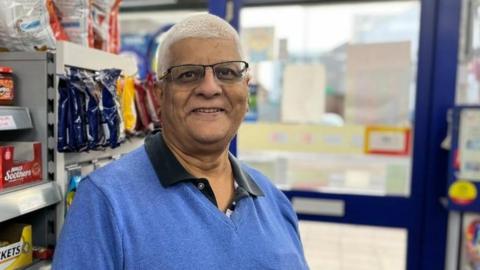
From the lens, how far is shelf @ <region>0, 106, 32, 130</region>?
1169 mm

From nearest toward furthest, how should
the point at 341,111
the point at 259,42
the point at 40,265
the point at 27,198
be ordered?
the point at 27,198 < the point at 40,265 < the point at 341,111 < the point at 259,42

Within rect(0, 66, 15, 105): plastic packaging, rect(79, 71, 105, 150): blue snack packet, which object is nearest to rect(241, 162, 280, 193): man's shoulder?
rect(79, 71, 105, 150): blue snack packet

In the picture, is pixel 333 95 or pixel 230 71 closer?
pixel 230 71

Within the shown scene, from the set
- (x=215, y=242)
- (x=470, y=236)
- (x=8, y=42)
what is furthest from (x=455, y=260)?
(x=8, y=42)

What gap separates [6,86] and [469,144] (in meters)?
1.97

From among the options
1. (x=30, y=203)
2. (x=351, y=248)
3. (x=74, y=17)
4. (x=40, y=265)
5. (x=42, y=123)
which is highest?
(x=74, y=17)

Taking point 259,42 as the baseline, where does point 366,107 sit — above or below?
below

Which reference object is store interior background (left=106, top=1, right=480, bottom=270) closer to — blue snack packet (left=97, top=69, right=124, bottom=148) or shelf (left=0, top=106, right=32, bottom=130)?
blue snack packet (left=97, top=69, right=124, bottom=148)

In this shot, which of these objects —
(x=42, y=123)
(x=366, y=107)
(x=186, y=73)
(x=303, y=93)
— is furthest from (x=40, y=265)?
(x=366, y=107)

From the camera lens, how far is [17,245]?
125cm

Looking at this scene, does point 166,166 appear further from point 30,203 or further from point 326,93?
point 326,93

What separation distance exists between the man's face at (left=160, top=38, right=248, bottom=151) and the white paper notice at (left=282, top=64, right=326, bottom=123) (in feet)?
4.26

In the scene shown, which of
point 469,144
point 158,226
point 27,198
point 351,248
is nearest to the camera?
point 158,226

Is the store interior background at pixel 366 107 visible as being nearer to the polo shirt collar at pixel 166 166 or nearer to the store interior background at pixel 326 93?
the store interior background at pixel 326 93
